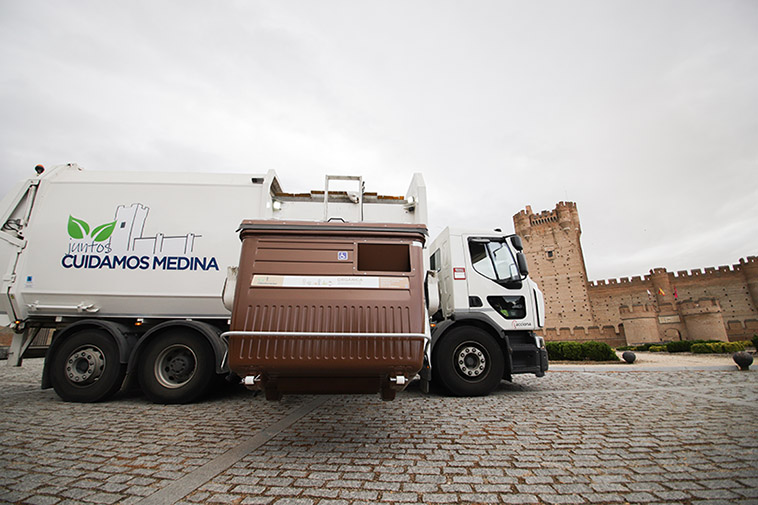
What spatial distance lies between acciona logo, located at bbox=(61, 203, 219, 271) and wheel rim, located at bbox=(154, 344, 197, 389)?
4.09ft

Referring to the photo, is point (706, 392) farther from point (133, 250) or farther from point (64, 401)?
point (64, 401)

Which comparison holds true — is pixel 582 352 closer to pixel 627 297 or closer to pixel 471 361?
pixel 471 361

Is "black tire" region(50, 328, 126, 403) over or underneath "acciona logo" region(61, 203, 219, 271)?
underneath

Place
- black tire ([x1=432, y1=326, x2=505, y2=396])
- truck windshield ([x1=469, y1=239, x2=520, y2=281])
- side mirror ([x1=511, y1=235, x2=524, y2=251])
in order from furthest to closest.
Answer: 1. truck windshield ([x1=469, y1=239, x2=520, y2=281])
2. side mirror ([x1=511, y1=235, x2=524, y2=251])
3. black tire ([x1=432, y1=326, x2=505, y2=396])

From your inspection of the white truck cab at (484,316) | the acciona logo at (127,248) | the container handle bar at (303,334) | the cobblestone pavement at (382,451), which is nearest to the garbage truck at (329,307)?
the container handle bar at (303,334)

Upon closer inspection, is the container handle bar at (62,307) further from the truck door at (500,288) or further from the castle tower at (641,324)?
the castle tower at (641,324)

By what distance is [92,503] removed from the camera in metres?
1.93

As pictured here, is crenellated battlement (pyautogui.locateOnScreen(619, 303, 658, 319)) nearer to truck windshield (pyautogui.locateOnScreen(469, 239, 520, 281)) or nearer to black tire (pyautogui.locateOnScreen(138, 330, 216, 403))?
truck windshield (pyautogui.locateOnScreen(469, 239, 520, 281))

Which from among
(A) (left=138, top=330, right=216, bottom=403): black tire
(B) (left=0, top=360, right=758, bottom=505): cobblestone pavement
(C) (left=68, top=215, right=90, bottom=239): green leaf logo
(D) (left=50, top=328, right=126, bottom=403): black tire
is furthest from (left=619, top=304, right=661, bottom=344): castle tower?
(C) (left=68, top=215, right=90, bottom=239): green leaf logo

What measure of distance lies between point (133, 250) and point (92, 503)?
153 inches

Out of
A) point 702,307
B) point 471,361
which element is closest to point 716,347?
point 471,361

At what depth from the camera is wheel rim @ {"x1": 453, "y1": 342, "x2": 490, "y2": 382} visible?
5.27m

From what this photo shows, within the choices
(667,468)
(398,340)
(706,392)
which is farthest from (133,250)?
(706,392)

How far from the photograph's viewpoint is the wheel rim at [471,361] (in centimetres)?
527
